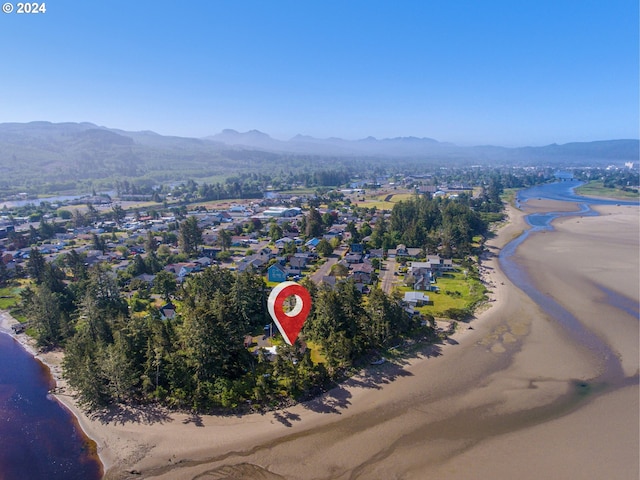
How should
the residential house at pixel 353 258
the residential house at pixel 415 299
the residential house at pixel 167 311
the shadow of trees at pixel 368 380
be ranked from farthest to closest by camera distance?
the residential house at pixel 353 258, the residential house at pixel 415 299, the residential house at pixel 167 311, the shadow of trees at pixel 368 380

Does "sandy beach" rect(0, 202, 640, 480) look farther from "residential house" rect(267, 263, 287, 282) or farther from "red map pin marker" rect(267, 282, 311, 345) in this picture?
"residential house" rect(267, 263, 287, 282)

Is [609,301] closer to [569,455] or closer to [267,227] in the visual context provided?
[569,455]

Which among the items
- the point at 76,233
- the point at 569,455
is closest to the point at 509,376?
the point at 569,455

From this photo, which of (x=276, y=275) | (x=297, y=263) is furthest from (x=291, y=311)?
(x=297, y=263)

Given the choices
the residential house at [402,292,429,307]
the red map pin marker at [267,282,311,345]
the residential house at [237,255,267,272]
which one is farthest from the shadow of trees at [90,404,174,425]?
the residential house at [402,292,429,307]

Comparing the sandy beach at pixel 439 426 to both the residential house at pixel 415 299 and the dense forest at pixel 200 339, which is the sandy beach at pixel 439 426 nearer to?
the dense forest at pixel 200 339

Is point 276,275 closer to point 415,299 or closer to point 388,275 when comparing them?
point 388,275

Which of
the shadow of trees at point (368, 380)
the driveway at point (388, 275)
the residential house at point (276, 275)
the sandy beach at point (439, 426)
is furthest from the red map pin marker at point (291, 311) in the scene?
the residential house at point (276, 275)
